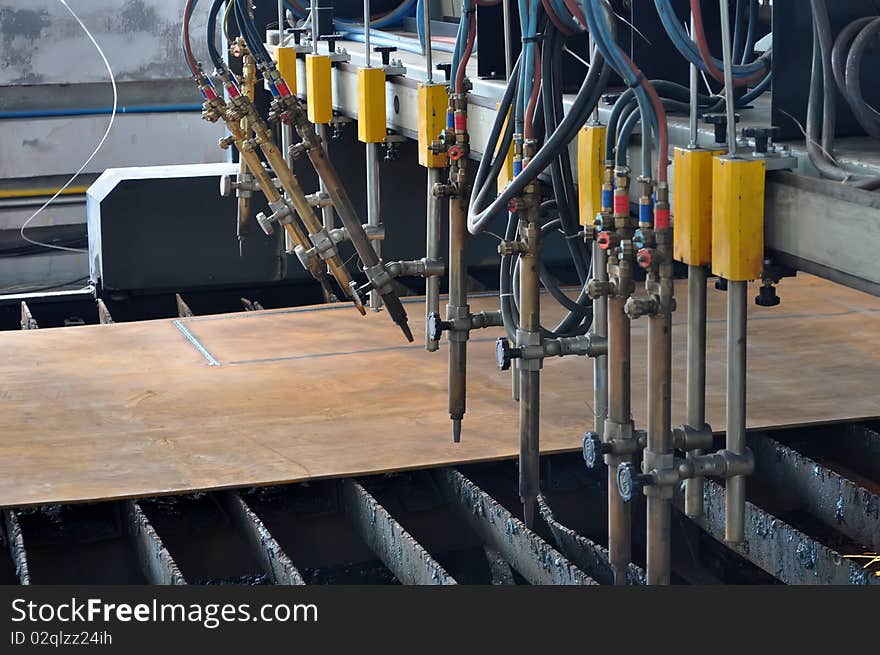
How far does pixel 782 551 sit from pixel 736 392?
72cm

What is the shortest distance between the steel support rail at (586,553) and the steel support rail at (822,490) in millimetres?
513

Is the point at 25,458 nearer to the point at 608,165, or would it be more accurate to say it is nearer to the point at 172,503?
the point at 172,503

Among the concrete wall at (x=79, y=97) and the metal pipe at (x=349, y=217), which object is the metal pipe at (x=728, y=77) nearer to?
the metal pipe at (x=349, y=217)

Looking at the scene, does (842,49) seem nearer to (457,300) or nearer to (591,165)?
(591,165)

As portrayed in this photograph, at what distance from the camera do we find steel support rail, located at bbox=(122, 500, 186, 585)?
2615 mm

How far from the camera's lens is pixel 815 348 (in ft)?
13.3

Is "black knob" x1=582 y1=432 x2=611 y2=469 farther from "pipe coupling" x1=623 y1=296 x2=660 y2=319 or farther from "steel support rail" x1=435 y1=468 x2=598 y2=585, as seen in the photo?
"steel support rail" x1=435 y1=468 x2=598 y2=585

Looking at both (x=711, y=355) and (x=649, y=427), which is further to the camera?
(x=711, y=355)

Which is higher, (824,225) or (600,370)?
(824,225)

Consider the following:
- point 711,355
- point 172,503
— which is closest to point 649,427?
point 172,503

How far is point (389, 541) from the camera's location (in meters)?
2.81

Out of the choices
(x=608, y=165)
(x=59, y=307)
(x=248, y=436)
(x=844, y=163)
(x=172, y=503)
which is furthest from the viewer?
(x=59, y=307)

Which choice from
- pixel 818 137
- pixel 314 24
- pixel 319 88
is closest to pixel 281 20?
pixel 314 24

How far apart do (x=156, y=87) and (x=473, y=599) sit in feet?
22.0
